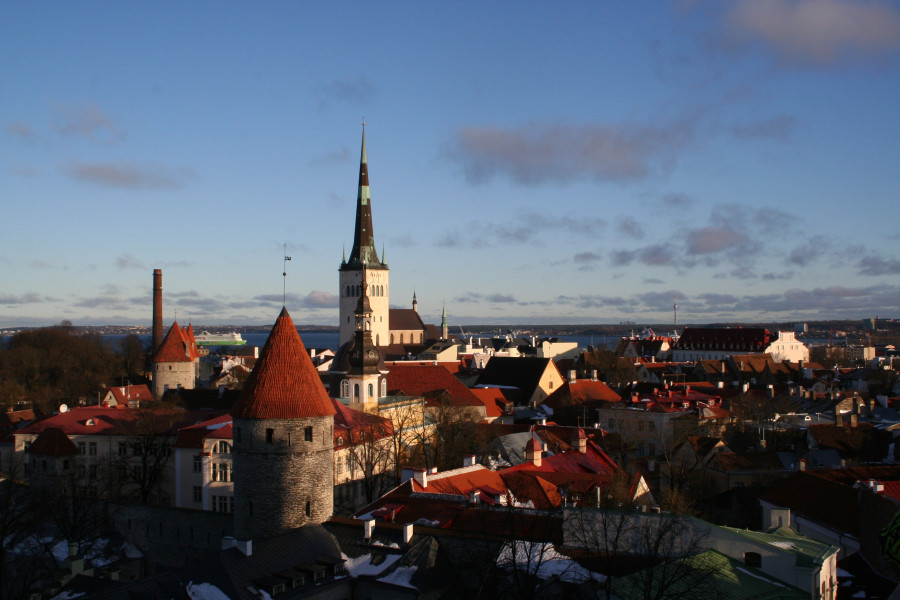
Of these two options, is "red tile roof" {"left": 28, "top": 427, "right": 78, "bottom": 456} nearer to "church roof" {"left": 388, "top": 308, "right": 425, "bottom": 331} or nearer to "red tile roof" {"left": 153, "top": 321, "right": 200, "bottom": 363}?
"red tile roof" {"left": 153, "top": 321, "right": 200, "bottom": 363}

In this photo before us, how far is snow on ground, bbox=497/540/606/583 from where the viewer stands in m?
18.0

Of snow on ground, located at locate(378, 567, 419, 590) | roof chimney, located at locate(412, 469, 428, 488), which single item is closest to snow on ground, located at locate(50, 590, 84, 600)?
snow on ground, located at locate(378, 567, 419, 590)

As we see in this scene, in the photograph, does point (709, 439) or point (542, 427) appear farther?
point (542, 427)

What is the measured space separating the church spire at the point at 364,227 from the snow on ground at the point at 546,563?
2997 inches

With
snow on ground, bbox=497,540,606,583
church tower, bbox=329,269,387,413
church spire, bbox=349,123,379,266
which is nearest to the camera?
snow on ground, bbox=497,540,606,583

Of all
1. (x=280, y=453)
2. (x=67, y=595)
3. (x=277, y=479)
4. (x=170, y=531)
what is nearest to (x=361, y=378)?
(x=170, y=531)

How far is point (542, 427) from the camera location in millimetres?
42156

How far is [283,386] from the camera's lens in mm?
24438

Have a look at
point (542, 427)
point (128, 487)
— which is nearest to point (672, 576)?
point (542, 427)

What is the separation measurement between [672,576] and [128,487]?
29379mm

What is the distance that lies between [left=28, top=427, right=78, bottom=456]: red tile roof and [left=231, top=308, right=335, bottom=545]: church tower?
1838cm

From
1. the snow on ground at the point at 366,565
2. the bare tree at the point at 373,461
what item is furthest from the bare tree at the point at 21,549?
the bare tree at the point at 373,461

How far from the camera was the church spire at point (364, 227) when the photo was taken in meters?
94.7

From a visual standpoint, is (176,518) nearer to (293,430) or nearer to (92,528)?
(92,528)
